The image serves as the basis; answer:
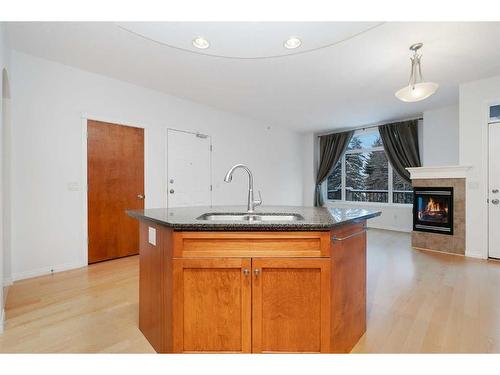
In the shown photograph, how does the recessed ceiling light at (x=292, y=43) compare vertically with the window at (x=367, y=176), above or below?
above

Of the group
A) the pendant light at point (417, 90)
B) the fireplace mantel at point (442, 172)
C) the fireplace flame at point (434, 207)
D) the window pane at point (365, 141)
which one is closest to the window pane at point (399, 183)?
the window pane at point (365, 141)

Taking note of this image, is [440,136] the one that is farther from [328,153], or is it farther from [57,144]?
[57,144]

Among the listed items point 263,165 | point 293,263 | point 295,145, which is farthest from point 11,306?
point 295,145

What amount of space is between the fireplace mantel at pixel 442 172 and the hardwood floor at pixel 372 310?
128cm

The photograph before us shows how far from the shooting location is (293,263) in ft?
4.57

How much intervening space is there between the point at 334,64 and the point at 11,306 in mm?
4096

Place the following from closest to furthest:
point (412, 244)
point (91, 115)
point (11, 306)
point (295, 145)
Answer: point (11, 306) < point (91, 115) < point (412, 244) < point (295, 145)

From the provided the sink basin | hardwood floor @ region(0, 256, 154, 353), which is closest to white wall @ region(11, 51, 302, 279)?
hardwood floor @ region(0, 256, 154, 353)

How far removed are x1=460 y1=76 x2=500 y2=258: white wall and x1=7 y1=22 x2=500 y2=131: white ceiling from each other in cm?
26

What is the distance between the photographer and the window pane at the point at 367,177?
620cm

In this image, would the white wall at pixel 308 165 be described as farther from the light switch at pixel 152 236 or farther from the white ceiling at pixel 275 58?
the light switch at pixel 152 236

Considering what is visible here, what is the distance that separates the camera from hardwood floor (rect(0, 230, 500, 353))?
1.71 metres

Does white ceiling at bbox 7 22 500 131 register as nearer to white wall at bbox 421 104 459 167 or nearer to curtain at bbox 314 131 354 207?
white wall at bbox 421 104 459 167

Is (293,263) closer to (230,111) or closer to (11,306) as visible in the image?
(11,306)
